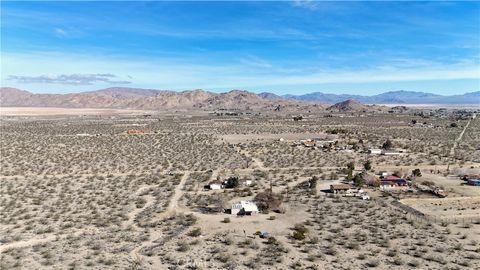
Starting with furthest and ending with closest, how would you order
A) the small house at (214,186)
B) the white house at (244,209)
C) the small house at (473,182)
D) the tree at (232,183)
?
Result: the small house at (473,182), the tree at (232,183), the small house at (214,186), the white house at (244,209)

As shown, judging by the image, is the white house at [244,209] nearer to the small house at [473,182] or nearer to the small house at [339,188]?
the small house at [339,188]

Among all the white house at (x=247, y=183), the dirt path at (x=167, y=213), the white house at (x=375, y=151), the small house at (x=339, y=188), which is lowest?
the dirt path at (x=167, y=213)

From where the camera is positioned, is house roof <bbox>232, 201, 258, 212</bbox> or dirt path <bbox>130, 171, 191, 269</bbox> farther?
house roof <bbox>232, 201, 258, 212</bbox>

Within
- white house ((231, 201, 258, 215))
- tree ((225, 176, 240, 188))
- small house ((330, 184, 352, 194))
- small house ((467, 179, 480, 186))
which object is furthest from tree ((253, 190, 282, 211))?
small house ((467, 179, 480, 186))

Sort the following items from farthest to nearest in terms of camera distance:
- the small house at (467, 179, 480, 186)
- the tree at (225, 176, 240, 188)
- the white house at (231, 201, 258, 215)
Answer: the small house at (467, 179, 480, 186), the tree at (225, 176, 240, 188), the white house at (231, 201, 258, 215)

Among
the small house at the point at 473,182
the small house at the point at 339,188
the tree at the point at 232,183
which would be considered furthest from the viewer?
the small house at the point at 473,182

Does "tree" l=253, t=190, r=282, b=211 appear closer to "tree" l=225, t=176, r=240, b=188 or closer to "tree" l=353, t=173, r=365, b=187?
"tree" l=225, t=176, r=240, b=188

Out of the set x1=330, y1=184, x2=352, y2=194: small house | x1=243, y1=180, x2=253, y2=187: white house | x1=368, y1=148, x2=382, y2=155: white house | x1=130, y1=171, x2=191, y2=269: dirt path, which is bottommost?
x1=130, y1=171, x2=191, y2=269: dirt path

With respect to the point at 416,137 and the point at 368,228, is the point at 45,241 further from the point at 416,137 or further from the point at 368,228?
the point at 416,137

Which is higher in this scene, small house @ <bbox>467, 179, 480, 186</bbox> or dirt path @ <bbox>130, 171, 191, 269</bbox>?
small house @ <bbox>467, 179, 480, 186</bbox>

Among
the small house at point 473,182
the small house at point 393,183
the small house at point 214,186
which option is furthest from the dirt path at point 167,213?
the small house at point 473,182

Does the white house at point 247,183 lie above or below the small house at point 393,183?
below

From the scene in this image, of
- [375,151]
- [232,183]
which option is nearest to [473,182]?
[232,183]
